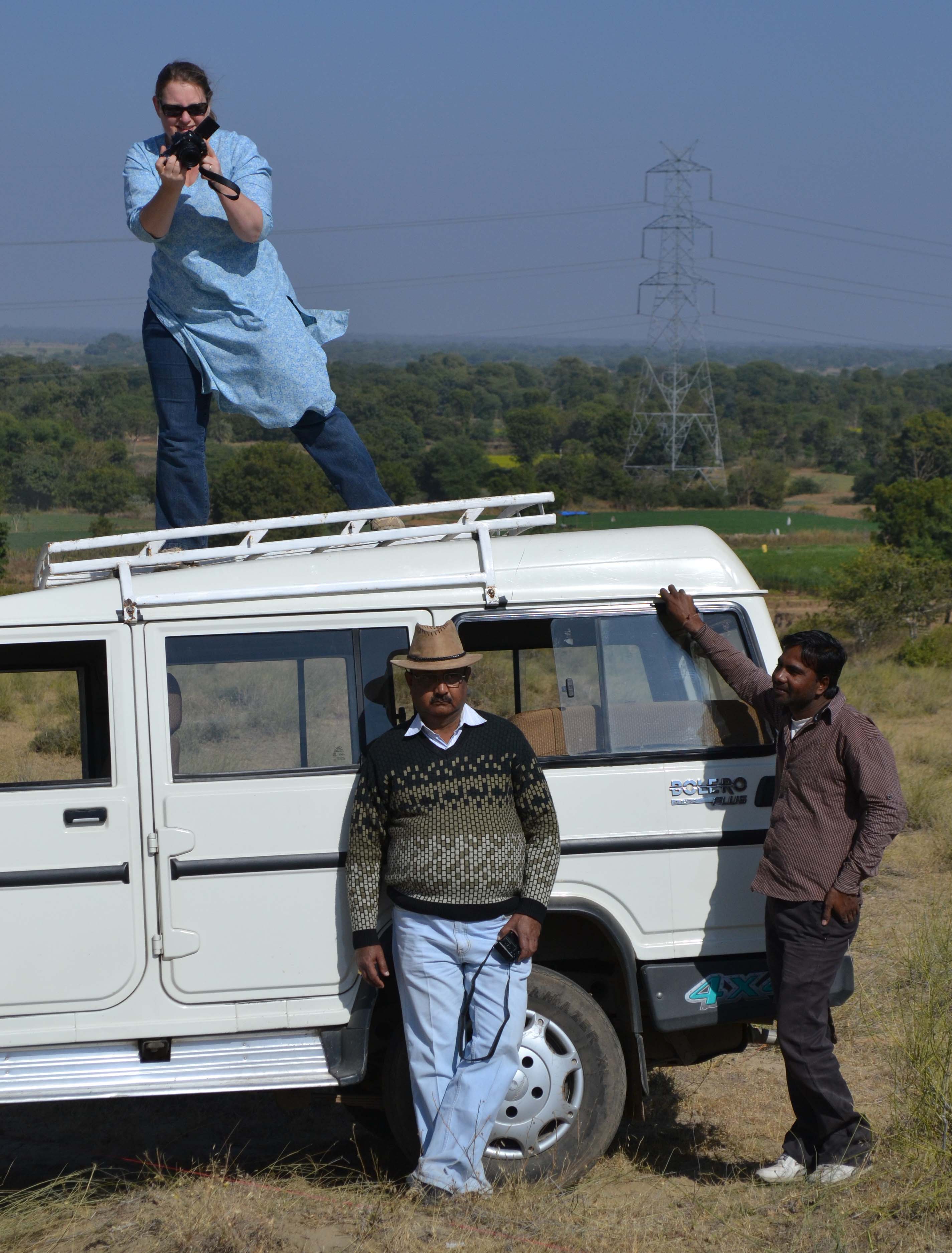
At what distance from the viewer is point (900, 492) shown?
59.5 meters

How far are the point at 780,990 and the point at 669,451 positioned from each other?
103 metres

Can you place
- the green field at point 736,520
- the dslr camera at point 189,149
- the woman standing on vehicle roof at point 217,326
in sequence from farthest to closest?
the green field at point 736,520
the woman standing on vehicle roof at point 217,326
the dslr camera at point 189,149

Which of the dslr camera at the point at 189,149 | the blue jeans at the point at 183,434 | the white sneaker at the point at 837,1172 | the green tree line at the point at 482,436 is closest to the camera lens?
the white sneaker at the point at 837,1172

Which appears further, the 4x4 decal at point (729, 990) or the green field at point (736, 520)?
the green field at point (736, 520)

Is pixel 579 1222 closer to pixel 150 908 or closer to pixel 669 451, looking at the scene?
pixel 150 908

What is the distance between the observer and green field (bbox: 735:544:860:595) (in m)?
52.5

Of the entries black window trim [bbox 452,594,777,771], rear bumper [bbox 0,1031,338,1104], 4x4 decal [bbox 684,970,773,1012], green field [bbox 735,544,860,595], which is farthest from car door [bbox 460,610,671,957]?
green field [bbox 735,544,860,595]

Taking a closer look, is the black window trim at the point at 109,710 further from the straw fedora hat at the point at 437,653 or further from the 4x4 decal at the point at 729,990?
the 4x4 decal at the point at 729,990

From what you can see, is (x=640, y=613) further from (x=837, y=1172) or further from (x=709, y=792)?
(x=837, y=1172)

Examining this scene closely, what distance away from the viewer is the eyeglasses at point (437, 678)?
13.0ft

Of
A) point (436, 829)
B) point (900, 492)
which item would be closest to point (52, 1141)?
point (436, 829)

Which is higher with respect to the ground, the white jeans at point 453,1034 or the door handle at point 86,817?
the door handle at point 86,817

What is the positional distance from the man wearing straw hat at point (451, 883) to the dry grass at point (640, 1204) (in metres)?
0.24

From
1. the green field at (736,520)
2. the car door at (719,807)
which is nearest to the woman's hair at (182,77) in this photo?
the car door at (719,807)
